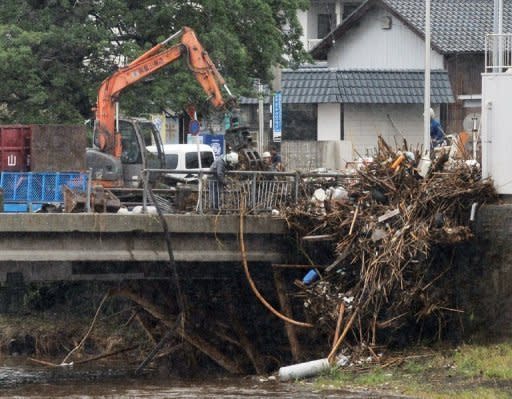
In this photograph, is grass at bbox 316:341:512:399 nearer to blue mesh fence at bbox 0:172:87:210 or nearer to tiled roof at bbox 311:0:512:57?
blue mesh fence at bbox 0:172:87:210

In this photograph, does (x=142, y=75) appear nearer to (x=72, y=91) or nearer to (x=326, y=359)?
(x=72, y=91)

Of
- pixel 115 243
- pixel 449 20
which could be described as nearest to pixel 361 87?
pixel 449 20

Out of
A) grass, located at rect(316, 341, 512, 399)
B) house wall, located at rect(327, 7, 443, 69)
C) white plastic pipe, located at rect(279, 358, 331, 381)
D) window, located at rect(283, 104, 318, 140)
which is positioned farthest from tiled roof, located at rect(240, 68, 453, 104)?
white plastic pipe, located at rect(279, 358, 331, 381)

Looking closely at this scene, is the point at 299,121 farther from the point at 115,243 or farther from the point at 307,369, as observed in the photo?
the point at 307,369

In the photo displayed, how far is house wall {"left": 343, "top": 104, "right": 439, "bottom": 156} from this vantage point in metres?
44.6

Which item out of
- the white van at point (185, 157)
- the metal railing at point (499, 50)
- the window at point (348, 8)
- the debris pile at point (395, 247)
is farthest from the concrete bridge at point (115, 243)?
the window at point (348, 8)

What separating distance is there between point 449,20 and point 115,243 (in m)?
27.1

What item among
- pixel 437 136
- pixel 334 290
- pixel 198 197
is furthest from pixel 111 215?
pixel 437 136

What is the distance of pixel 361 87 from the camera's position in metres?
43.9

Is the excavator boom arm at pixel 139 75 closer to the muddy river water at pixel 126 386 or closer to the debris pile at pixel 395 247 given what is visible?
the muddy river water at pixel 126 386

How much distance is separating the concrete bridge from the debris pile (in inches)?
44.0

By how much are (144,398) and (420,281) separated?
4.52 m

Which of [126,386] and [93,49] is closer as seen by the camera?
[126,386]

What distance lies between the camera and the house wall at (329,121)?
4454 cm
